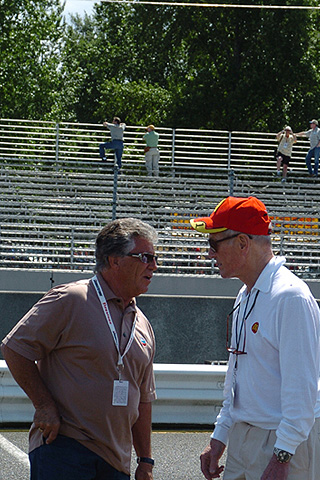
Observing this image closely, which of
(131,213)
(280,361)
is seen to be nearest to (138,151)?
(131,213)

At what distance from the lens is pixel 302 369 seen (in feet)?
9.70

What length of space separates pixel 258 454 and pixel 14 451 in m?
3.44

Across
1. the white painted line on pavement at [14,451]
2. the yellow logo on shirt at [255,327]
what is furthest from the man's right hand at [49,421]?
the white painted line on pavement at [14,451]

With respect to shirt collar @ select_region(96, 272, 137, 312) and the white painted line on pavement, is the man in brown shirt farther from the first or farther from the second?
the white painted line on pavement

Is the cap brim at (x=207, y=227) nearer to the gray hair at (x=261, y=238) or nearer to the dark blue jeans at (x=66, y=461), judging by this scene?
the gray hair at (x=261, y=238)

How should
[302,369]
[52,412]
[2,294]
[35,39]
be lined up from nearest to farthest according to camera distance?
1. [302,369]
2. [52,412]
3. [2,294]
4. [35,39]

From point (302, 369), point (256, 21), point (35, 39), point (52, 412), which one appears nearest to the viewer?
point (302, 369)

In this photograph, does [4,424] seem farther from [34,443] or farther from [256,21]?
[256,21]

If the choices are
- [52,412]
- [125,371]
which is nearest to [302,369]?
[125,371]

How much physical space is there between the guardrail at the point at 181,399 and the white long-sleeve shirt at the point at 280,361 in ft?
12.4

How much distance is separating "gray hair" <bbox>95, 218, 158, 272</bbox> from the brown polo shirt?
22cm

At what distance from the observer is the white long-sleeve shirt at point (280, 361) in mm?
2945

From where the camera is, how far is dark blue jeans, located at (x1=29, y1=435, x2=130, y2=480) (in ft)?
10.4

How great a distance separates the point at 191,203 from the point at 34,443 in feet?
59.8
